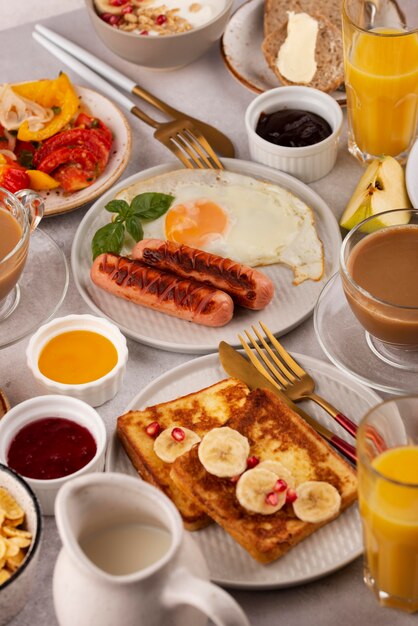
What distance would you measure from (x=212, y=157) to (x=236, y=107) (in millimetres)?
429

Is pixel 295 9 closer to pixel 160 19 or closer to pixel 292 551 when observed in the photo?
pixel 160 19

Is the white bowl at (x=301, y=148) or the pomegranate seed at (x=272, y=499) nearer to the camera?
the pomegranate seed at (x=272, y=499)

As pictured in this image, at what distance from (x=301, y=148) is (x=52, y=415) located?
1358 millimetres

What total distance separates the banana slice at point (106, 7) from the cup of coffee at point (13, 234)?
1135 mm

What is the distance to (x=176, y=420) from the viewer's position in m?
2.48

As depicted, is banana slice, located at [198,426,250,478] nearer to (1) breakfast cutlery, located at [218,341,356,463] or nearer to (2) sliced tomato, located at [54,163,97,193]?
(1) breakfast cutlery, located at [218,341,356,463]

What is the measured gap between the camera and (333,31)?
142 inches

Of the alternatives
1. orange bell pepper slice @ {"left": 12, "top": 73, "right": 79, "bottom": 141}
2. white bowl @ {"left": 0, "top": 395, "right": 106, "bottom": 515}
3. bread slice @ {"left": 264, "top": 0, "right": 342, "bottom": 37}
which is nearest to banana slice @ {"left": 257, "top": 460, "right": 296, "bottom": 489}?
white bowl @ {"left": 0, "top": 395, "right": 106, "bottom": 515}

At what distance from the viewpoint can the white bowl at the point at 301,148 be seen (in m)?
3.26

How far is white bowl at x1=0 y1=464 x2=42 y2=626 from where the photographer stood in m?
1.98

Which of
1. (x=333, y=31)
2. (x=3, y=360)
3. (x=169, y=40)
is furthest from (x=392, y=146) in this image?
(x=3, y=360)

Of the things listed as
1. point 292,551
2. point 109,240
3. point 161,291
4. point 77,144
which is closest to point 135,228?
point 109,240

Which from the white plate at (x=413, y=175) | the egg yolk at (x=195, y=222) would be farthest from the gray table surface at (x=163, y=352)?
the egg yolk at (x=195, y=222)

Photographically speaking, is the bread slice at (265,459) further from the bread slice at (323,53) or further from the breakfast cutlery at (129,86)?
the bread slice at (323,53)
